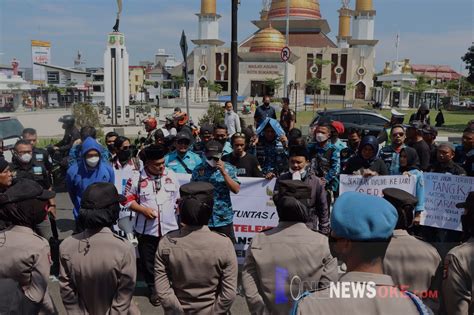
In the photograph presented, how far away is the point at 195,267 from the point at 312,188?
181cm

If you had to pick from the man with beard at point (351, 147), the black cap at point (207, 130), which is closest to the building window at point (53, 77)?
the black cap at point (207, 130)

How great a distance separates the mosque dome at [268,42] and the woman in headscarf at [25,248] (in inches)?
2478

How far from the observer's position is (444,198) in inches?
208

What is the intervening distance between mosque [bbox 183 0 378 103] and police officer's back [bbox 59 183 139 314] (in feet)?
198

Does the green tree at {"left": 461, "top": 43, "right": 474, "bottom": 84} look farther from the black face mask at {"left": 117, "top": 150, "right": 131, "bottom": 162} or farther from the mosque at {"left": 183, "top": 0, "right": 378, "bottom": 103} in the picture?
the black face mask at {"left": 117, "top": 150, "right": 131, "bottom": 162}

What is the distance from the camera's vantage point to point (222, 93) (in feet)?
228

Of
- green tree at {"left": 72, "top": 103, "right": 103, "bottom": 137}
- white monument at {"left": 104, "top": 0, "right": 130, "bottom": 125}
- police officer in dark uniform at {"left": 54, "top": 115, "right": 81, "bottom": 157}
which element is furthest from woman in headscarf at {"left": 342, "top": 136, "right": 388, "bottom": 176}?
white monument at {"left": 104, "top": 0, "right": 130, "bottom": 125}

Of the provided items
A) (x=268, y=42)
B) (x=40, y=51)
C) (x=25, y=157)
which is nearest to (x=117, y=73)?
(x=25, y=157)

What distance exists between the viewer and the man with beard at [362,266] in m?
1.42

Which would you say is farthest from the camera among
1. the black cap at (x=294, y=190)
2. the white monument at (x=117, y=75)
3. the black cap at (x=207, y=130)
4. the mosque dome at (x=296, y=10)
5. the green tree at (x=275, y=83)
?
the mosque dome at (x=296, y=10)

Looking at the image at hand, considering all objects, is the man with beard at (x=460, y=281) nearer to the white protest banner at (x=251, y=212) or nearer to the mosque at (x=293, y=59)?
the white protest banner at (x=251, y=212)

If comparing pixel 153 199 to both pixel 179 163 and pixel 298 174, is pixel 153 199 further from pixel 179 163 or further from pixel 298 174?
pixel 298 174

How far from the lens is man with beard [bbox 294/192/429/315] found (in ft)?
4.66

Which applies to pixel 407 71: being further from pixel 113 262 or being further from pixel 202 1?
pixel 113 262
